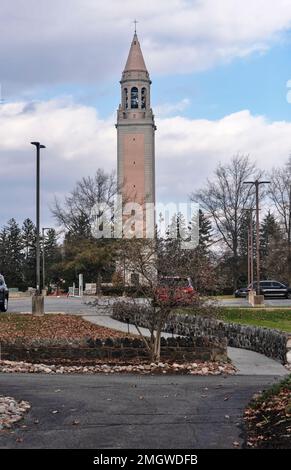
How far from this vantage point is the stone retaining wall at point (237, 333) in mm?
18672

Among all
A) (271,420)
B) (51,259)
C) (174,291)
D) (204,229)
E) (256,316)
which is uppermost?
(204,229)

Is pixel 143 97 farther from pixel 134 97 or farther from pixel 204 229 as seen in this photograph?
pixel 204 229

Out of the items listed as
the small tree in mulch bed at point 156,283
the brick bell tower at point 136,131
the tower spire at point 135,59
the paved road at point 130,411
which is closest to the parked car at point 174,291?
the small tree in mulch bed at point 156,283

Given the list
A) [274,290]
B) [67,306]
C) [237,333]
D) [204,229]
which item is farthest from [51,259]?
[237,333]

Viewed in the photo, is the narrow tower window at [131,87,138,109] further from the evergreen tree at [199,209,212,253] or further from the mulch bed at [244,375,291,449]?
the mulch bed at [244,375,291,449]

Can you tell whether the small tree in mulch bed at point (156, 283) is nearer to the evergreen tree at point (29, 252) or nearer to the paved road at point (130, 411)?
the paved road at point (130, 411)

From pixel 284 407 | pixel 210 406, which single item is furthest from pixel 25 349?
pixel 284 407

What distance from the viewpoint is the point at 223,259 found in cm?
7575

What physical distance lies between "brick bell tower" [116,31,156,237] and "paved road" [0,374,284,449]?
79.7 meters

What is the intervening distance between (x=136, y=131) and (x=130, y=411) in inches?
3858

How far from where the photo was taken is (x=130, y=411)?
981 cm

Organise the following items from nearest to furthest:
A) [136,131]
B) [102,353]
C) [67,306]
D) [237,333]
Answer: [102,353] < [237,333] < [67,306] < [136,131]

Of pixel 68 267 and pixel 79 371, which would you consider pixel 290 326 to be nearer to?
pixel 79 371
